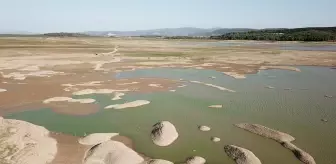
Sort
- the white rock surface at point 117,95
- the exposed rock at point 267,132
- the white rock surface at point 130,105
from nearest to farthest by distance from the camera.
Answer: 1. the exposed rock at point 267,132
2. the white rock surface at point 130,105
3. the white rock surface at point 117,95

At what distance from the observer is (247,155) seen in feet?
50.3

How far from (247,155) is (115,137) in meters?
7.87

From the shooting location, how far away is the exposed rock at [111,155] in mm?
14867

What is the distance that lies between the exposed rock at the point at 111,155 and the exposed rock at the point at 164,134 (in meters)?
2.02

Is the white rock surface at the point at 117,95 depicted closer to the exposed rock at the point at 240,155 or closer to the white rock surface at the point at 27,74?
the exposed rock at the point at 240,155

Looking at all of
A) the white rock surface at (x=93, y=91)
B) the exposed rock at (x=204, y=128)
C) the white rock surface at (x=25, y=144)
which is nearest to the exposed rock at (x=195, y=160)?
the exposed rock at (x=204, y=128)

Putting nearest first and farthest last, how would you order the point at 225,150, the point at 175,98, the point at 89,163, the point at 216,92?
1. the point at 89,163
2. the point at 225,150
3. the point at 175,98
4. the point at 216,92

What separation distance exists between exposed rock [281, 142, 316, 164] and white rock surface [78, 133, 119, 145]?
10.2 meters

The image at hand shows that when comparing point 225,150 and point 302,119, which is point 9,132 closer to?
point 225,150

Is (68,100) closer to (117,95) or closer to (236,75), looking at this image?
(117,95)

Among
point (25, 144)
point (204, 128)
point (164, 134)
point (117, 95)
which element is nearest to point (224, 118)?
point (204, 128)

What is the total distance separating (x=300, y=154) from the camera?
15758 millimetres

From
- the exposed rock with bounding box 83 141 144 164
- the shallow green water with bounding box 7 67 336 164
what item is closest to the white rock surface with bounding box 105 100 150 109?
the shallow green water with bounding box 7 67 336 164

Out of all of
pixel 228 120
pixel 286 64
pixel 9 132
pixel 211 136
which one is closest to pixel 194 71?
pixel 286 64
